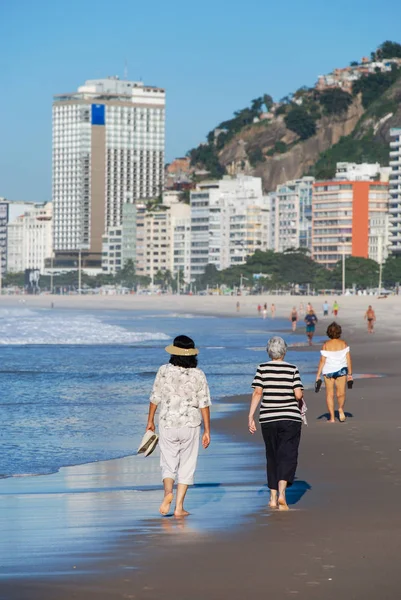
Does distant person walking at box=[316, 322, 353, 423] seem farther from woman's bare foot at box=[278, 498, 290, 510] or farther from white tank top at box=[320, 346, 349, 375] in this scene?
woman's bare foot at box=[278, 498, 290, 510]

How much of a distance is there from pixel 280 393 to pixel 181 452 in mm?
855

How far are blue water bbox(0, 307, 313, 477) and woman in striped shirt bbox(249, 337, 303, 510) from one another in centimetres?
305

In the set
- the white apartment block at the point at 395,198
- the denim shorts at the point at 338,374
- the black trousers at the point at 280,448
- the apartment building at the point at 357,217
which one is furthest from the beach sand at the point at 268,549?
the apartment building at the point at 357,217

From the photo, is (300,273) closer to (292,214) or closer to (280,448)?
(292,214)

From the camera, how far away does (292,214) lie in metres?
192

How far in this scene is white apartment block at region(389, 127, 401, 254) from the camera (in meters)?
171

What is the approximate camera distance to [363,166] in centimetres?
18338

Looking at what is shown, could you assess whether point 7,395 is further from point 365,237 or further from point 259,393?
point 365,237

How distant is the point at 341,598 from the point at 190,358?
111 inches

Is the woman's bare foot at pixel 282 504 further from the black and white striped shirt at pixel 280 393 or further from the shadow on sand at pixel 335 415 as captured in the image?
the shadow on sand at pixel 335 415

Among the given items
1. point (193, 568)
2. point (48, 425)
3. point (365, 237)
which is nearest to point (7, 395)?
point (48, 425)

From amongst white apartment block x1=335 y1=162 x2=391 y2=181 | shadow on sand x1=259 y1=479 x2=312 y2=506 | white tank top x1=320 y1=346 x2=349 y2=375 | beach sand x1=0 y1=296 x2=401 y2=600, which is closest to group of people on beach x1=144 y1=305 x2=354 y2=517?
beach sand x1=0 y1=296 x2=401 y2=600

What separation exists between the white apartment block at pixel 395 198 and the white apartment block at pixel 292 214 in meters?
16.7

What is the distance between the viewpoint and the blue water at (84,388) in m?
13.1
